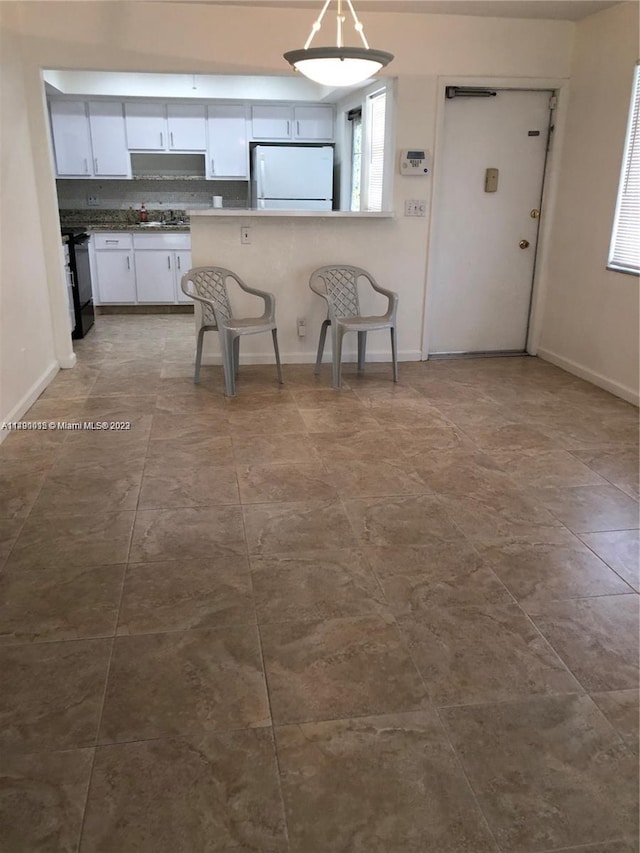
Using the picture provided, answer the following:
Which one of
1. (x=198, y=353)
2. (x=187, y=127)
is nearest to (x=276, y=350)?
(x=198, y=353)

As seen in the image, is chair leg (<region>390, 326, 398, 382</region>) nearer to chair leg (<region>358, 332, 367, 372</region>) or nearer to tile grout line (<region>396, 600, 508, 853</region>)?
chair leg (<region>358, 332, 367, 372</region>)

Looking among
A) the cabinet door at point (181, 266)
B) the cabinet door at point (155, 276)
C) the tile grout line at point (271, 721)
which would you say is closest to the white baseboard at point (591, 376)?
the tile grout line at point (271, 721)

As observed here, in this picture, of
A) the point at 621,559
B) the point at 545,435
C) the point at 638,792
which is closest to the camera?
the point at 638,792

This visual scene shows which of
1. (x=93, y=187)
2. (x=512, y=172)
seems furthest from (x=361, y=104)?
(x=93, y=187)

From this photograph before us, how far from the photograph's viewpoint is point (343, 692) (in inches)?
74.0

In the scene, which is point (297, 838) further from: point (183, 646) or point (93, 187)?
point (93, 187)

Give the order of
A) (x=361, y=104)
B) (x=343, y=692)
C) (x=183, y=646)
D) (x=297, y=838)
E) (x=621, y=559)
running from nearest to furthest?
1. (x=297, y=838)
2. (x=343, y=692)
3. (x=183, y=646)
4. (x=621, y=559)
5. (x=361, y=104)

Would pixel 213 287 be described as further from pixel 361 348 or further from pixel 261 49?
pixel 261 49

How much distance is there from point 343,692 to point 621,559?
4.29ft

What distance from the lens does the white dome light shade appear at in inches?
107

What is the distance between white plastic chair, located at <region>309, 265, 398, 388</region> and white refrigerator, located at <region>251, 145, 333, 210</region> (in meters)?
2.44

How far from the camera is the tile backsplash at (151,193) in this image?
25.2 feet

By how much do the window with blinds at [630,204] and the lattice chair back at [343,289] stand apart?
180 centimetres

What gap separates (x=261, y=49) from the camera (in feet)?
14.8
